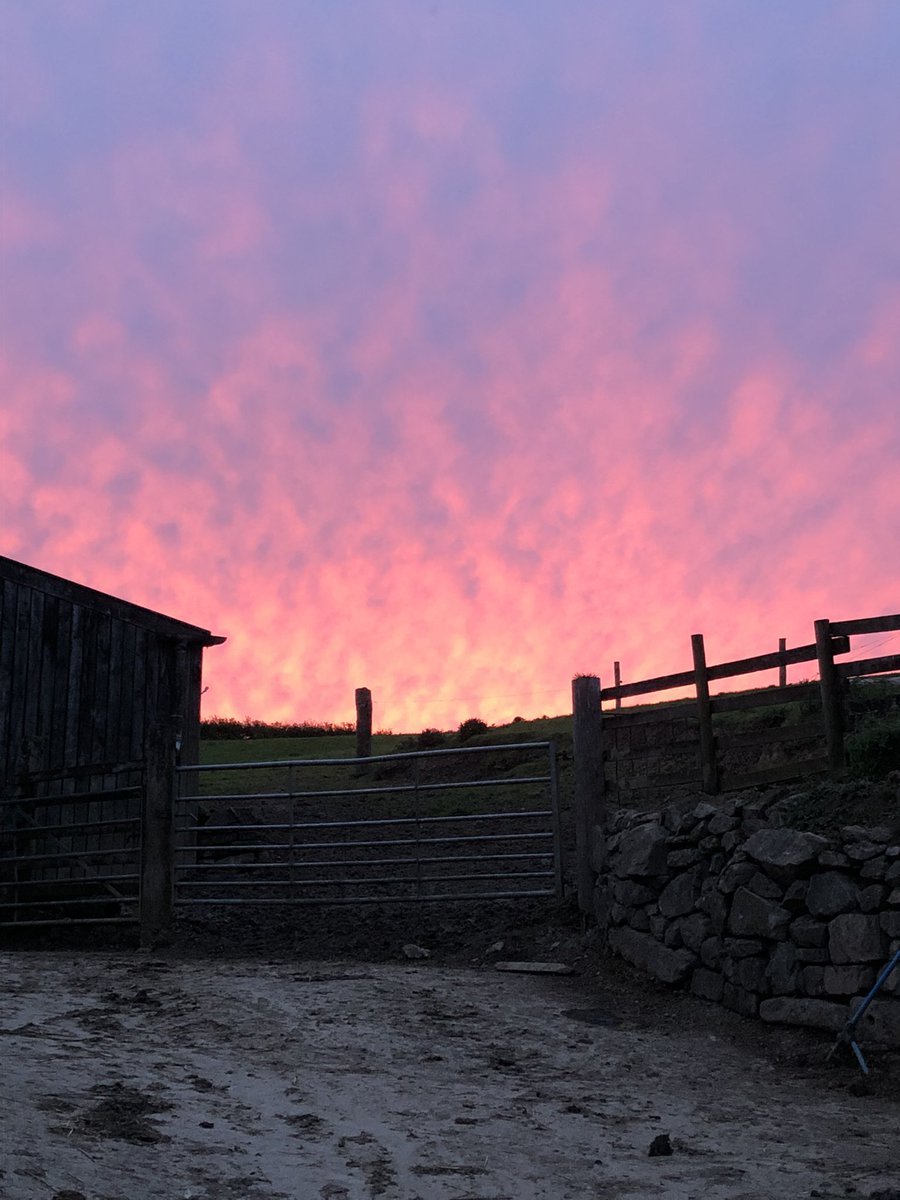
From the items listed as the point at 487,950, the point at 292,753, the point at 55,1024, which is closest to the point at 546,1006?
the point at 487,950

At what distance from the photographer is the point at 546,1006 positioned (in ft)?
27.0

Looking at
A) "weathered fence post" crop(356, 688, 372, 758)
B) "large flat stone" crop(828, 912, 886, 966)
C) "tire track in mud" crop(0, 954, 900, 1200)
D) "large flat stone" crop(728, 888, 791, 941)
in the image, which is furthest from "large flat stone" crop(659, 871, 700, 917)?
"weathered fence post" crop(356, 688, 372, 758)

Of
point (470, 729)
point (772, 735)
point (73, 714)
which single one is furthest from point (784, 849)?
point (470, 729)

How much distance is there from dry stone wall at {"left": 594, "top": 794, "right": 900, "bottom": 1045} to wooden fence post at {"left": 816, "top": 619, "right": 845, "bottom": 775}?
74 centimetres

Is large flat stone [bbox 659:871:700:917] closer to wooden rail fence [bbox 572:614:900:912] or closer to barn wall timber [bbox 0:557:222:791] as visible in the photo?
wooden rail fence [bbox 572:614:900:912]

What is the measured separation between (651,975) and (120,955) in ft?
15.1

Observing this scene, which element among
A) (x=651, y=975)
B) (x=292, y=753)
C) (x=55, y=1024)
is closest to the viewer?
(x=55, y=1024)

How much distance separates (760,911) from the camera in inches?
310


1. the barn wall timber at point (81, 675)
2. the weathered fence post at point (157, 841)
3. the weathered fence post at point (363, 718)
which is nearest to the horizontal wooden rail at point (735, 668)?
the weathered fence post at point (157, 841)

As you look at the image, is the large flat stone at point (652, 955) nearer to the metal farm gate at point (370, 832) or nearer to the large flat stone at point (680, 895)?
the large flat stone at point (680, 895)

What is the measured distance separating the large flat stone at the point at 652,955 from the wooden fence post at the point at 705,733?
1.47 m

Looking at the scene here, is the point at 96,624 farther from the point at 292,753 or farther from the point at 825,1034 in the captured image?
the point at 292,753

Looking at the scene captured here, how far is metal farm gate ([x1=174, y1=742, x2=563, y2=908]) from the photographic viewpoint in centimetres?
1045

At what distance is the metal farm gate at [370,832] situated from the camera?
10445mm
